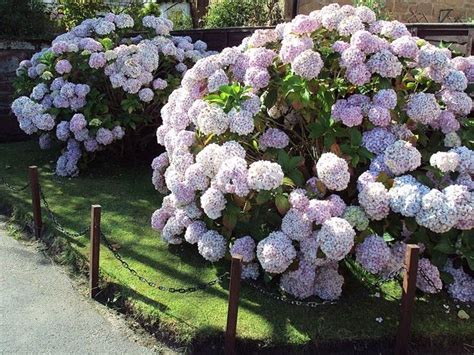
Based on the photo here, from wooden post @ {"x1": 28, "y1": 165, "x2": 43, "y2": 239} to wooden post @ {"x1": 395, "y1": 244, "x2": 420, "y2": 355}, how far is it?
348 centimetres

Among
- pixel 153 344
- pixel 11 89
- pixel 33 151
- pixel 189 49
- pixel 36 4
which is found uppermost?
pixel 36 4

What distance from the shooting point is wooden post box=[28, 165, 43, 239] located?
527 centimetres

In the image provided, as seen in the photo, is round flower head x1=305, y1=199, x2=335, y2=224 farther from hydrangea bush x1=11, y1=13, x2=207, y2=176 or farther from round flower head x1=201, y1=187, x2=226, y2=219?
hydrangea bush x1=11, y1=13, x2=207, y2=176

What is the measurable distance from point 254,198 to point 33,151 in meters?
5.78

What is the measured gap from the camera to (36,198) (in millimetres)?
5367

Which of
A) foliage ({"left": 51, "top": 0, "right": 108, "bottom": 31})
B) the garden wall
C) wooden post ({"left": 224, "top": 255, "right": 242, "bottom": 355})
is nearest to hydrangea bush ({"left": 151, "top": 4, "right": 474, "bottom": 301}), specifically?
wooden post ({"left": 224, "top": 255, "right": 242, "bottom": 355})

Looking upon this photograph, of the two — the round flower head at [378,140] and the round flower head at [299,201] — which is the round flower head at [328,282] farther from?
the round flower head at [378,140]

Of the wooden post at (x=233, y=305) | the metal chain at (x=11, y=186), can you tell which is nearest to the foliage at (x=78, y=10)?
the metal chain at (x=11, y=186)

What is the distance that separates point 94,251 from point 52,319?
1.87 ft

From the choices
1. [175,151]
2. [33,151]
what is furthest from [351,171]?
[33,151]

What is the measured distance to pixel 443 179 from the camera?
4.04m

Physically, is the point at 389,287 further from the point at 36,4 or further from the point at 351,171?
the point at 36,4

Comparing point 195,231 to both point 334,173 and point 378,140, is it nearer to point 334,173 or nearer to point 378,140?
point 334,173

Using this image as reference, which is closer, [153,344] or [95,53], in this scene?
[153,344]
